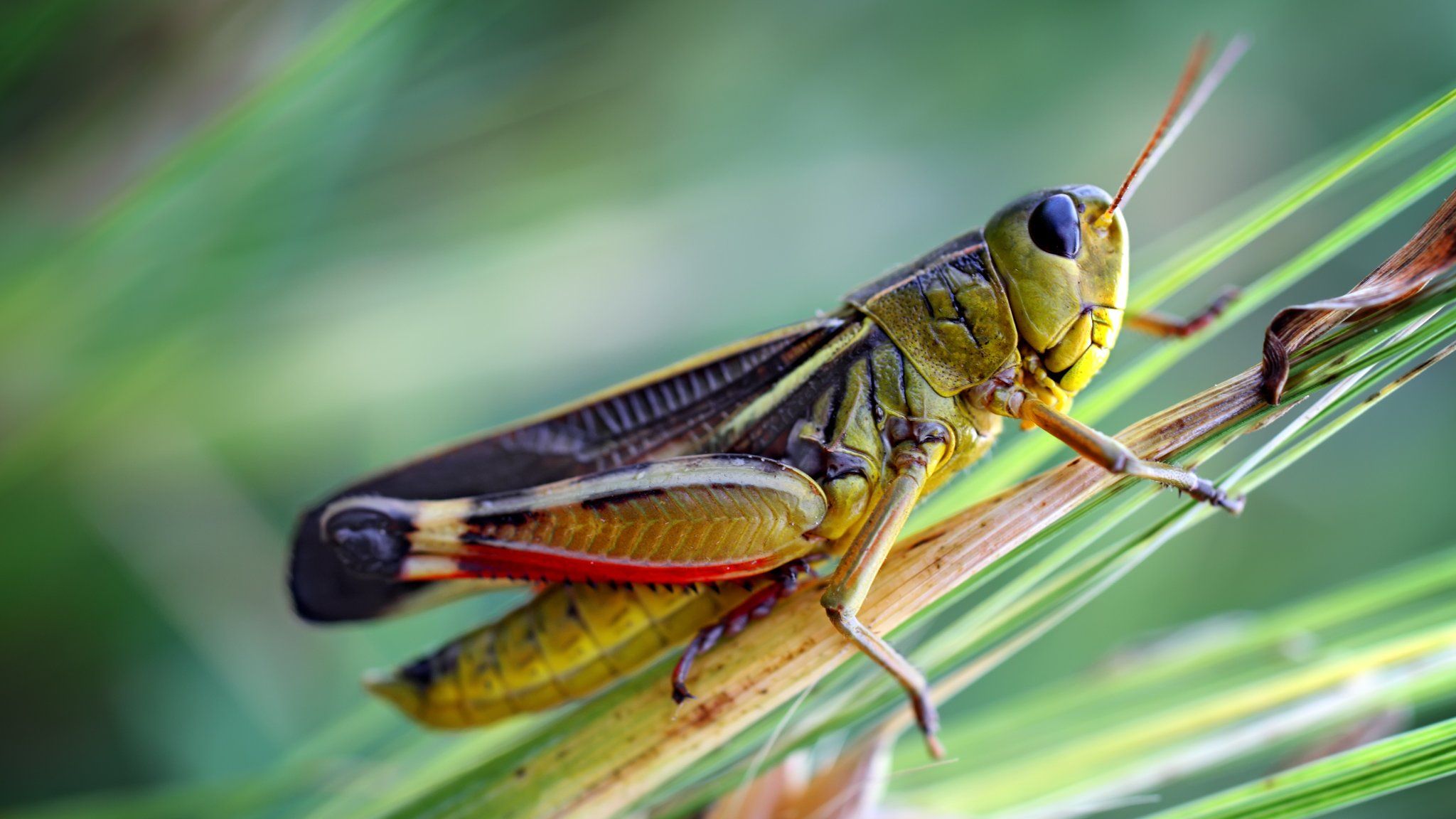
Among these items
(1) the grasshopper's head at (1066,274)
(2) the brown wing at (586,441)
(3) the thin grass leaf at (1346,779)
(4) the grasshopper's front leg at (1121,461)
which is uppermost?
(2) the brown wing at (586,441)

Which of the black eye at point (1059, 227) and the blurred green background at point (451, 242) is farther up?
the blurred green background at point (451, 242)

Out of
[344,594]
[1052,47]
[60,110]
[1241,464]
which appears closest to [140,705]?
[344,594]

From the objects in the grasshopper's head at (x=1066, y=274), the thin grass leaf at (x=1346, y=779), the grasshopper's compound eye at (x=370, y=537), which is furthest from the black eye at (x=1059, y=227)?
the grasshopper's compound eye at (x=370, y=537)

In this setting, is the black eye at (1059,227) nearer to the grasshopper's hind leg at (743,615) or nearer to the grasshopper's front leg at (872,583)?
the grasshopper's front leg at (872,583)

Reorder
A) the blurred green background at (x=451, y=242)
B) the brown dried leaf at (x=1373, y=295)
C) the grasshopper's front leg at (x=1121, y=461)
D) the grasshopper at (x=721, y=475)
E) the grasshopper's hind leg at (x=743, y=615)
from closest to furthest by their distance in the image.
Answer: the brown dried leaf at (x=1373, y=295)
the grasshopper's front leg at (x=1121, y=461)
the grasshopper's hind leg at (x=743, y=615)
the grasshopper at (x=721, y=475)
the blurred green background at (x=451, y=242)

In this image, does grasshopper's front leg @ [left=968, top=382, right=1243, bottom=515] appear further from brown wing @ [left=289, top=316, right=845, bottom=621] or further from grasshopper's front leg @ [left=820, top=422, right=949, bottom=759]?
brown wing @ [left=289, top=316, right=845, bottom=621]

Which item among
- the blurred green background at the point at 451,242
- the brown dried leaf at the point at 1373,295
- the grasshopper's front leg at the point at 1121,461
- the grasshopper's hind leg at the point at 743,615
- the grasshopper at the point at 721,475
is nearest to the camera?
the brown dried leaf at the point at 1373,295

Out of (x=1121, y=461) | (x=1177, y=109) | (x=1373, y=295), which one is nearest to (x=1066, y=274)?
(x=1177, y=109)

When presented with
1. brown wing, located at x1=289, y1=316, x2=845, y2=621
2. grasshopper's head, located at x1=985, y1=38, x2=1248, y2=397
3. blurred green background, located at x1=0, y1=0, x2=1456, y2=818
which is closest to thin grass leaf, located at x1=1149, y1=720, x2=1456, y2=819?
grasshopper's head, located at x1=985, y1=38, x2=1248, y2=397
